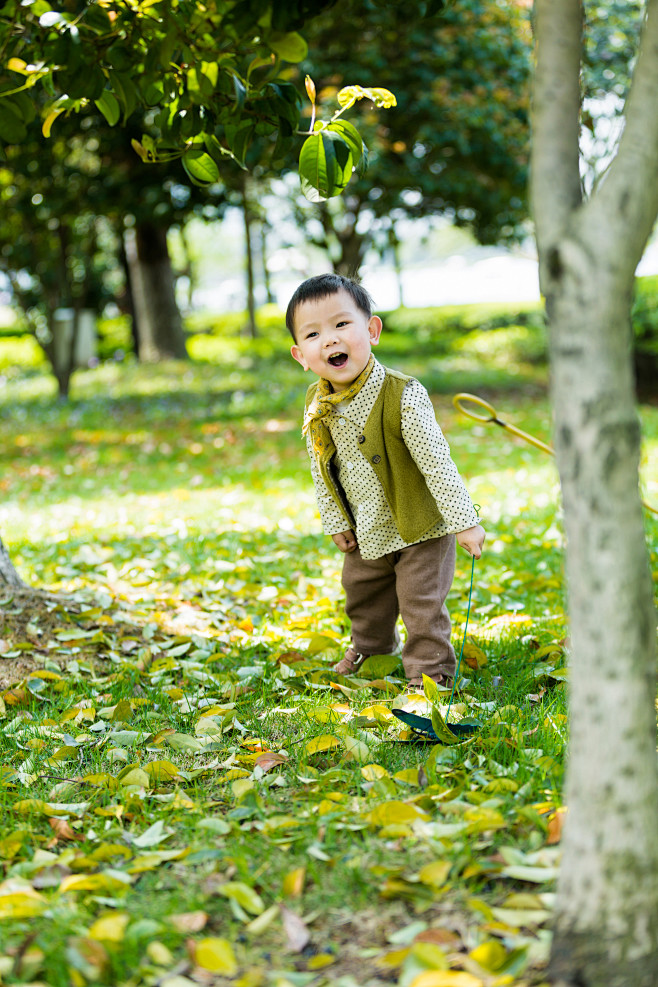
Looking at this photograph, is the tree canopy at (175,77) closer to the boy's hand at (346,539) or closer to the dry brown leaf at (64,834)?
the boy's hand at (346,539)

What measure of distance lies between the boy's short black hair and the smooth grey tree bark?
4.24ft

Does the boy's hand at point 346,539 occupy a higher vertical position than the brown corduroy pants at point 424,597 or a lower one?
higher

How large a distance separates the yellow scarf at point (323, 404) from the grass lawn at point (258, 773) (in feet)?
2.59

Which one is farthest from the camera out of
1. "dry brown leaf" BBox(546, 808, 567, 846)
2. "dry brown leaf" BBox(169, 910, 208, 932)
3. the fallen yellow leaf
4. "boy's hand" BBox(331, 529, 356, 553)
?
"boy's hand" BBox(331, 529, 356, 553)

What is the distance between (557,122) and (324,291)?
1.32 metres

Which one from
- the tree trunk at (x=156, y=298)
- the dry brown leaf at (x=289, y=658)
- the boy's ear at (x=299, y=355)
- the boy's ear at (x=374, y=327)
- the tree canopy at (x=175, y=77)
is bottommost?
the dry brown leaf at (x=289, y=658)

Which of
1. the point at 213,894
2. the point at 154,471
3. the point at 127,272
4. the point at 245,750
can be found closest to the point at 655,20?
the point at 213,894

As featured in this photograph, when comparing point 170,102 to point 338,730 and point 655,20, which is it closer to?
point 655,20

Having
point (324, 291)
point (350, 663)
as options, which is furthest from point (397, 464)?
point (350, 663)

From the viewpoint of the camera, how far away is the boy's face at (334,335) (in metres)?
2.77

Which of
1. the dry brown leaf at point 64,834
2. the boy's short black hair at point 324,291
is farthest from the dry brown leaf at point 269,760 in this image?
the boy's short black hair at point 324,291

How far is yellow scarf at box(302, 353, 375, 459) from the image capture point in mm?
2881

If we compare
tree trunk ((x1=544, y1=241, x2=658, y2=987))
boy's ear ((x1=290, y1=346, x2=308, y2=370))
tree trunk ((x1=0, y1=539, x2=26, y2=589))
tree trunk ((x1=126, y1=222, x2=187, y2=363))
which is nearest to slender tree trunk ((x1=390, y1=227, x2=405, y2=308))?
tree trunk ((x1=126, y1=222, x2=187, y2=363))

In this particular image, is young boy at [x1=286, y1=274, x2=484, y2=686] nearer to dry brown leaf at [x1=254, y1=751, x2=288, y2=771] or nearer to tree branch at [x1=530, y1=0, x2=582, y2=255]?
dry brown leaf at [x1=254, y1=751, x2=288, y2=771]
